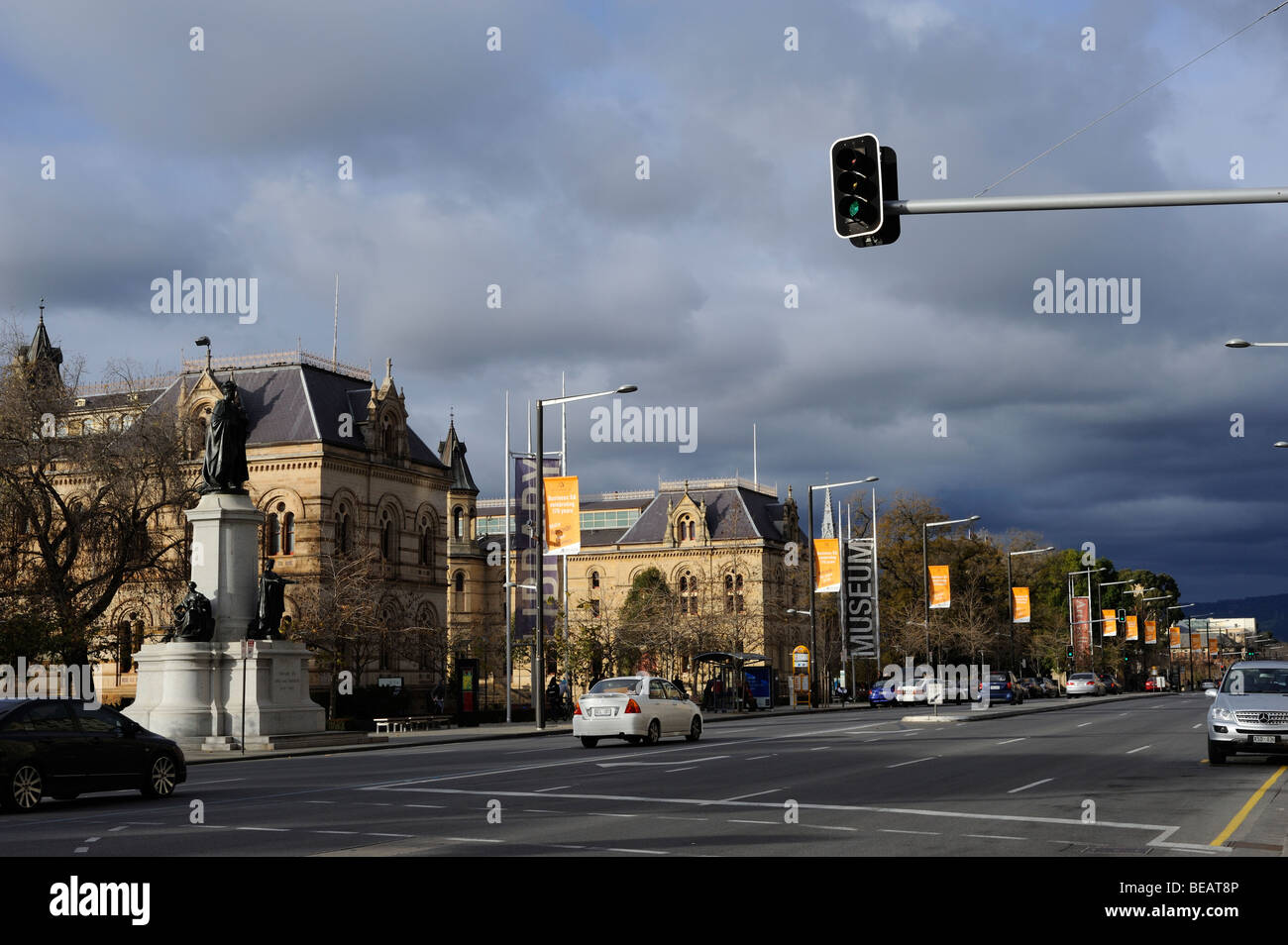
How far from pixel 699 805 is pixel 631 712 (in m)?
13.9

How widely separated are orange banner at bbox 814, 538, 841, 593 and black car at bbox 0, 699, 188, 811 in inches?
1429

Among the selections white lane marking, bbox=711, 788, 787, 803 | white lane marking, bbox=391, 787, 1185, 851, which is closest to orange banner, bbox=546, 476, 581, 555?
white lane marking, bbox=391, 787, 1185, 851

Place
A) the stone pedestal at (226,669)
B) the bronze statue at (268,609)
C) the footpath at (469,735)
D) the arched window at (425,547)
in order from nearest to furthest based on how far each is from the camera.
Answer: the footpath at (469,735)
the stone pedestal at (226,669)
the bronze statue at (268,609)
the arched window at (425,547)

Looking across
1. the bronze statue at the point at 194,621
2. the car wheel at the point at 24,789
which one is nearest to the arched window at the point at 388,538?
the bronze statue at the point at 194,621

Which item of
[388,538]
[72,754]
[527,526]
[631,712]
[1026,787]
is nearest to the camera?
[72,754]

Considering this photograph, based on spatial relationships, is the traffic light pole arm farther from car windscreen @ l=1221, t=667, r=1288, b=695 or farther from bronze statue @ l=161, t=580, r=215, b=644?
bronze statue @ l=161, t=580, r=215, b=644

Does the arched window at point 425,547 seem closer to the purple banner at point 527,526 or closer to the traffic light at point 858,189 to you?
the purple banner at point 527,526

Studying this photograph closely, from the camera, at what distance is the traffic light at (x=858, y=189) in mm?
14398

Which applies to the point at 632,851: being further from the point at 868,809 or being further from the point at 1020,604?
the point at 1020,604

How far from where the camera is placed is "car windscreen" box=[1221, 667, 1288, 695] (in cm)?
2281

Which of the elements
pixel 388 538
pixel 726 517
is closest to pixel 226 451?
pixel 388 538

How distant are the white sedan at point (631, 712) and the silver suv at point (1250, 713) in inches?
493

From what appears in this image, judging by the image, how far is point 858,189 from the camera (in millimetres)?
14422
